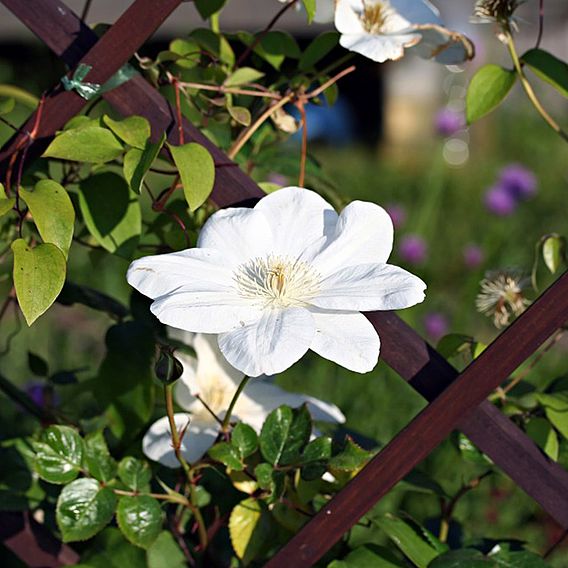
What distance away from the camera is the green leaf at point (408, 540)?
2.95 ft

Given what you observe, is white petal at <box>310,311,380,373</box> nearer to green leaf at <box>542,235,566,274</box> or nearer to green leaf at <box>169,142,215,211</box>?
green leaf at <box>169,142,215,211</box>

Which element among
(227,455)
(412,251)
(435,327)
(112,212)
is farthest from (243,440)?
(412,251)

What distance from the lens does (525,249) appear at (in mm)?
3070

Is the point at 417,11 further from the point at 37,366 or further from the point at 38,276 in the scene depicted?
the point at 37,366

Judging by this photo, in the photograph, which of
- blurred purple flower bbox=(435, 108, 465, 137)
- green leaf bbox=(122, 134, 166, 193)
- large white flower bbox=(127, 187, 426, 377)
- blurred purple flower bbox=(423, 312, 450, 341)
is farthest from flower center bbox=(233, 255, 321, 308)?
blurred purple flower bbox=(435, 108, 465, 137)

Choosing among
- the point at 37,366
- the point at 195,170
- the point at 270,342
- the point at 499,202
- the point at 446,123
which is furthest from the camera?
the point at 446,123

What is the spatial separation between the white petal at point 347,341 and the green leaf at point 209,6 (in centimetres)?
39

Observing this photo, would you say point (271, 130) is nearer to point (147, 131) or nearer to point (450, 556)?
point (147, 131)

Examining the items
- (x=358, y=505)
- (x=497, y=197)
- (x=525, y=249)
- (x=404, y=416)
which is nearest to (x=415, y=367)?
(x=358, y=505)

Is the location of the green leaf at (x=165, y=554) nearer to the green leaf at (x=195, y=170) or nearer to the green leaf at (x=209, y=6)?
the green leaf at (x=195, y=170)

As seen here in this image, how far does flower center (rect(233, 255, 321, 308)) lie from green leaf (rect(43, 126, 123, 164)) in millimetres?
153

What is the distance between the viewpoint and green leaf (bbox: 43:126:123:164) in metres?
0.81

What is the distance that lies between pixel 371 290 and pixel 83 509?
1.13 feet

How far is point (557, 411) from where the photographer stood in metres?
0.92
